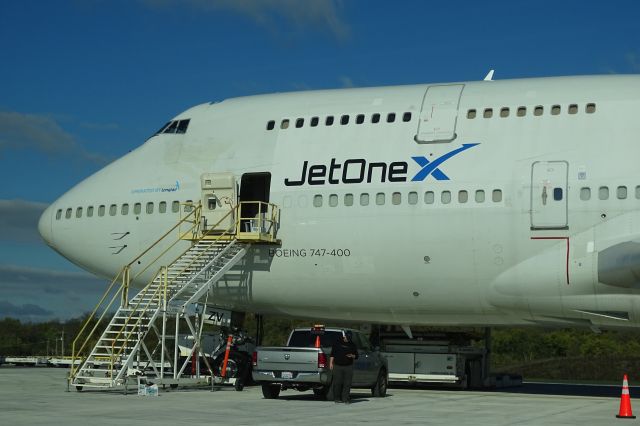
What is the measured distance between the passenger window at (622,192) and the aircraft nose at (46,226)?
57.8 ft

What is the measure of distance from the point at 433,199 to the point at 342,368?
19.9 feet

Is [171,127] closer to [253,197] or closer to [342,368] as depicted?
[253,197]

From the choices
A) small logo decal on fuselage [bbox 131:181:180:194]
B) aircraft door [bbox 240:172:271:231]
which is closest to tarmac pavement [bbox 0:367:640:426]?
aircraft door [bbox 240:172:271:231]

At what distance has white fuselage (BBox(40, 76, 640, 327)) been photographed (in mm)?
23438

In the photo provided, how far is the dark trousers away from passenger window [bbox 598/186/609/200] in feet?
25.6

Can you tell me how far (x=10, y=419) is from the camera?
15.6 m

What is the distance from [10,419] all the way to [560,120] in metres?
15.6

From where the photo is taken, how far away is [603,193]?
2316 cm

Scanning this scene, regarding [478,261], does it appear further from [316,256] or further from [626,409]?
[626,409]

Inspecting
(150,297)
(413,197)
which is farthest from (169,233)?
(413,197)

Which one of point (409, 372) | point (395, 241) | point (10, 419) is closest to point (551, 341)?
point (409, 372)

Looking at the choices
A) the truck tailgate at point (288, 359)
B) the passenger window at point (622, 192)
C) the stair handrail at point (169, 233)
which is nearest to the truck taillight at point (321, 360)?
the truck tailgate at point (288, 359)

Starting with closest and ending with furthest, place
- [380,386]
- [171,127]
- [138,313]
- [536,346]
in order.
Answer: [380,386]
[138,313]
[171,127]
[536,346]

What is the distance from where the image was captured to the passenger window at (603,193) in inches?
910
